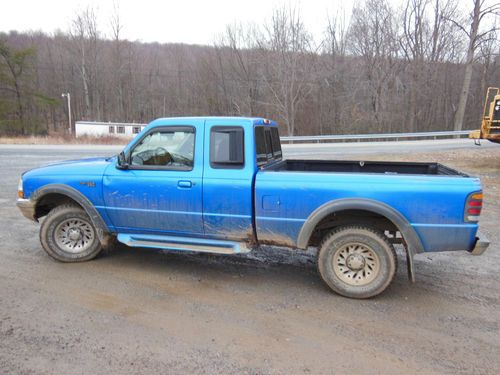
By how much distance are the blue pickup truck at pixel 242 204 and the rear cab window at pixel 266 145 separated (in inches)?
1.2

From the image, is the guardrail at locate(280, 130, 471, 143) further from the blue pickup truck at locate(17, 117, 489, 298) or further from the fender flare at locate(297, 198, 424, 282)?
the fender flare at locate(297, 198, 424, 282)

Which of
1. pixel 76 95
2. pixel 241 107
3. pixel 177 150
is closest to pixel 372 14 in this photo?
pixel 241 107

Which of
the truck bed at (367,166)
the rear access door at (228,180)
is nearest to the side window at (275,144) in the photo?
the truck bed at (367,166)

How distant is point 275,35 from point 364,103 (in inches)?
509

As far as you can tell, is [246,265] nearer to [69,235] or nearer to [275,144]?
[275,144]

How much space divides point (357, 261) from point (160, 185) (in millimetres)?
2390

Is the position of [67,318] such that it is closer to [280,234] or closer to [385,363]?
[280,234]

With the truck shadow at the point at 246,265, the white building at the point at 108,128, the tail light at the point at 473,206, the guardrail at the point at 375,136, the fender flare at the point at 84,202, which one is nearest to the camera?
the tail light at the point at 473,206

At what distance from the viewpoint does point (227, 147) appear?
4.38 m

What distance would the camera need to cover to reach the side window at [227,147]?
4.31 m

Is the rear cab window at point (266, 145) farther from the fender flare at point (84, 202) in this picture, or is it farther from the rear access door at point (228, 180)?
the fender flare at point (84, 202)

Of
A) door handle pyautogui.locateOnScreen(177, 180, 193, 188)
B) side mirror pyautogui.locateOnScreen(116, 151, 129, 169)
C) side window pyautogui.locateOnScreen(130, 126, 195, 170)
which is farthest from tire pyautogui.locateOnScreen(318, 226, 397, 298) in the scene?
side mirror pyautogui.locateOnScreen(116, 151, 129, 169)

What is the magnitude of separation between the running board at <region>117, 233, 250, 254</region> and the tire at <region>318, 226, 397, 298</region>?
0.92m

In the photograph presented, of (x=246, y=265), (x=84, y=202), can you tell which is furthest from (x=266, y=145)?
(x=84, y=202)
